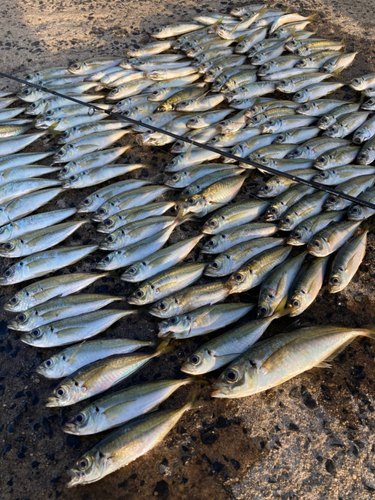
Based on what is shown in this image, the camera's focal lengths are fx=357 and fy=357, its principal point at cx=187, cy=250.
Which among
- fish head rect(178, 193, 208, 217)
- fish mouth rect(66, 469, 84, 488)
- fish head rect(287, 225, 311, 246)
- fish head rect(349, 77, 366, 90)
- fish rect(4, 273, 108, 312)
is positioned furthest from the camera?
fish head rect(349, 77, 366, 90)

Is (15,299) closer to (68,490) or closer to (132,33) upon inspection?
(68,490)

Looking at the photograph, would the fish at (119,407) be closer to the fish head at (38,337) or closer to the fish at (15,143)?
the fish head at (38,337)

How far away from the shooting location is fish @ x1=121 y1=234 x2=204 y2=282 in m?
2.75

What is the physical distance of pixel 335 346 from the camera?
228cm

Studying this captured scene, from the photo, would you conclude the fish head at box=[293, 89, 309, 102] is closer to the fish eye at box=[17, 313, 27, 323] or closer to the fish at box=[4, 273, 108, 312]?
the fish at box=[4, 273, 108, 312]

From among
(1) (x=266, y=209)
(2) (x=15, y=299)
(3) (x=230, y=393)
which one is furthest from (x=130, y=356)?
(1) (x=266, y=209)

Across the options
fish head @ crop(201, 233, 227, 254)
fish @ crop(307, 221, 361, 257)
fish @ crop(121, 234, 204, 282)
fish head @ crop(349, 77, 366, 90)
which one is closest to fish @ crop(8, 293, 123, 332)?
fish @ crop(121, 234, 204, 282)

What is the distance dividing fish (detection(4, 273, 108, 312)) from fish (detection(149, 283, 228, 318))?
25.2 inches

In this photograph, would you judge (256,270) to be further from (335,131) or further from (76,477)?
(335,131)

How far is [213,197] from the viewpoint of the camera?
3127mm

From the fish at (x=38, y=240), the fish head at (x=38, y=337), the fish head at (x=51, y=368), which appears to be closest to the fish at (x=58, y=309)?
the fish head at (x=38, y=337)

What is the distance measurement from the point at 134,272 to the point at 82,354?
0.70 meters

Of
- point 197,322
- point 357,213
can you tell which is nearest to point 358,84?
point 357,213

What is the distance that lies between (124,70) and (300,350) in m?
4.04
